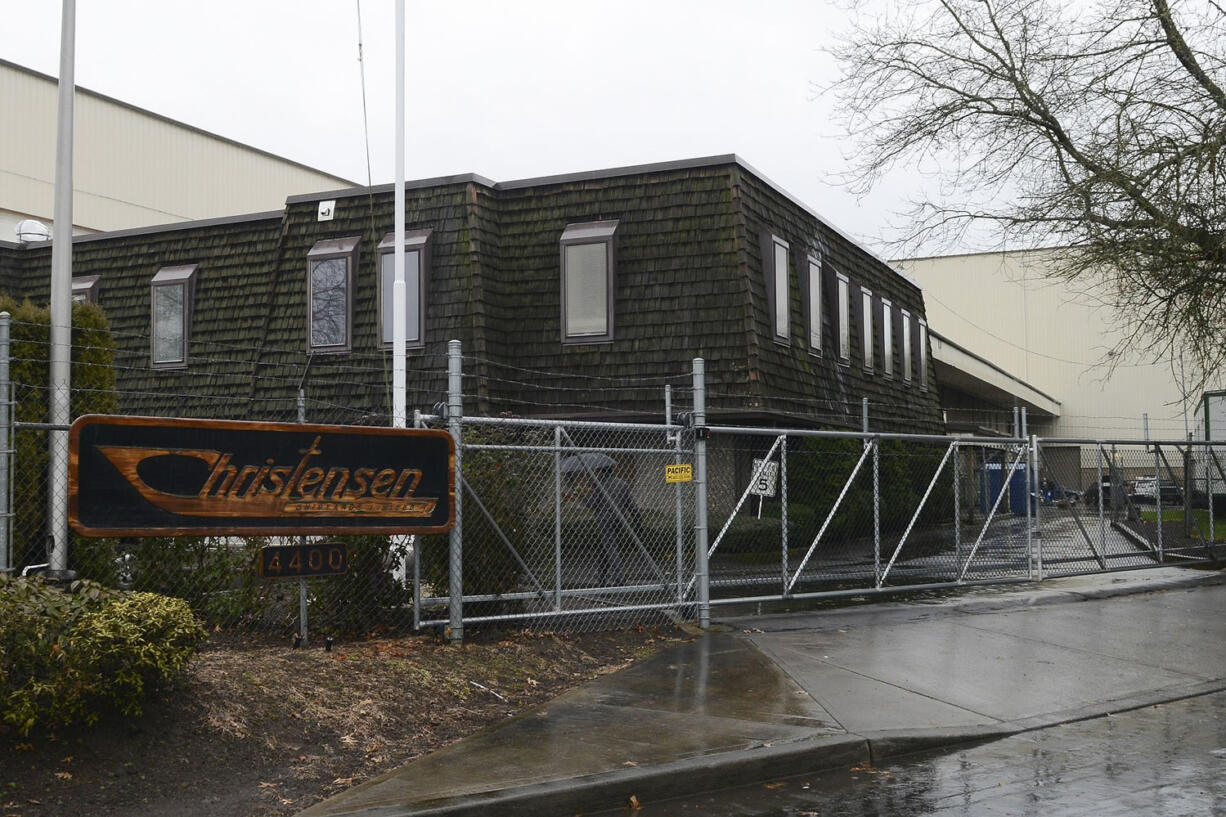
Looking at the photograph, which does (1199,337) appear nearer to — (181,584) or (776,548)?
(776,548)

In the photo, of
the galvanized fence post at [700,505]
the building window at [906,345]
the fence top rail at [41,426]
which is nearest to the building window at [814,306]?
the building window at [906,345]

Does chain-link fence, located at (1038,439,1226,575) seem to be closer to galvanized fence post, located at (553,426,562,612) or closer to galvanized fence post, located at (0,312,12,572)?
galvanized fence post, located at (553,426,562,612)

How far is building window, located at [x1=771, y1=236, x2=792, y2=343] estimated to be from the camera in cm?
1903

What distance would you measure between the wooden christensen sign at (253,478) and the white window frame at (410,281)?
32.8 ft

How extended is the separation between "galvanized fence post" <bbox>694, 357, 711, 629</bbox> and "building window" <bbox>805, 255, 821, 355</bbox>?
1001 cm

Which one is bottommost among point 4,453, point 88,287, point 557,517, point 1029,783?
point 1029,783

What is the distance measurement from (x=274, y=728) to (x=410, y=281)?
42.4 feet

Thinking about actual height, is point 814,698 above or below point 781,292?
below

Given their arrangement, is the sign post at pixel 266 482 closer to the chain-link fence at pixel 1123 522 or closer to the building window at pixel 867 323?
the chain-link fence at pixel 1123 522

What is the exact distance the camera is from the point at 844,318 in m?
22.8

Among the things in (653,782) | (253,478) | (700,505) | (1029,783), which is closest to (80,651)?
(253,478)

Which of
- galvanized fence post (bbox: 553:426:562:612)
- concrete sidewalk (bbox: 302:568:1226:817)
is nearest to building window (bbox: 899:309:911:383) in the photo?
concrete sidewalk (bbox: 302:568:1226:817)

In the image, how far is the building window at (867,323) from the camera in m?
24.0

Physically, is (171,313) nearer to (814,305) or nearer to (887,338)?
(814,305)
